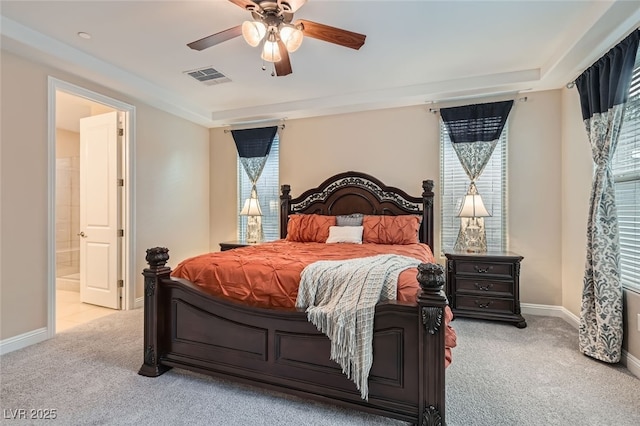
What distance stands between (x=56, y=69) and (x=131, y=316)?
274 cm

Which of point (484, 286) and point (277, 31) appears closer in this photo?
point (277, 31)

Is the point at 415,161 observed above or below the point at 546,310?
above

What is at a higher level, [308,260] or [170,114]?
[170,114]

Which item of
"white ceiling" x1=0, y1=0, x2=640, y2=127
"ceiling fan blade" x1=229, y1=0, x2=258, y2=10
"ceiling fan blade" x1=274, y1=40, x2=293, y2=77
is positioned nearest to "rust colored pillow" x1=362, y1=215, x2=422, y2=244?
"white ceiling" x1=0, y1=0, x2=640, y2=127

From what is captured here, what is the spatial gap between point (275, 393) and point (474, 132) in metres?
3.58

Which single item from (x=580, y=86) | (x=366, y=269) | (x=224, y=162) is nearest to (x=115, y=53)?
(x=224, y=162)

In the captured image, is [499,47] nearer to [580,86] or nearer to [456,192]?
[580,86]

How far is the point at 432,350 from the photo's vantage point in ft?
5.36

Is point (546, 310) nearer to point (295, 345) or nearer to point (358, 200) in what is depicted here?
point (358, 200)

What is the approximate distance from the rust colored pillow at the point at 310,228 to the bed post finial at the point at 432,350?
230cm

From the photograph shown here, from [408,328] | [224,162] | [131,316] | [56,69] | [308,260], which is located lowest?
[131,316]

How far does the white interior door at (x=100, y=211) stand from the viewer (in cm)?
387

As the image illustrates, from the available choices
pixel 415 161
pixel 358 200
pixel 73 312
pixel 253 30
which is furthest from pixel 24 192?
pixel 415 161

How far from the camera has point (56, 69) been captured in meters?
3.07
